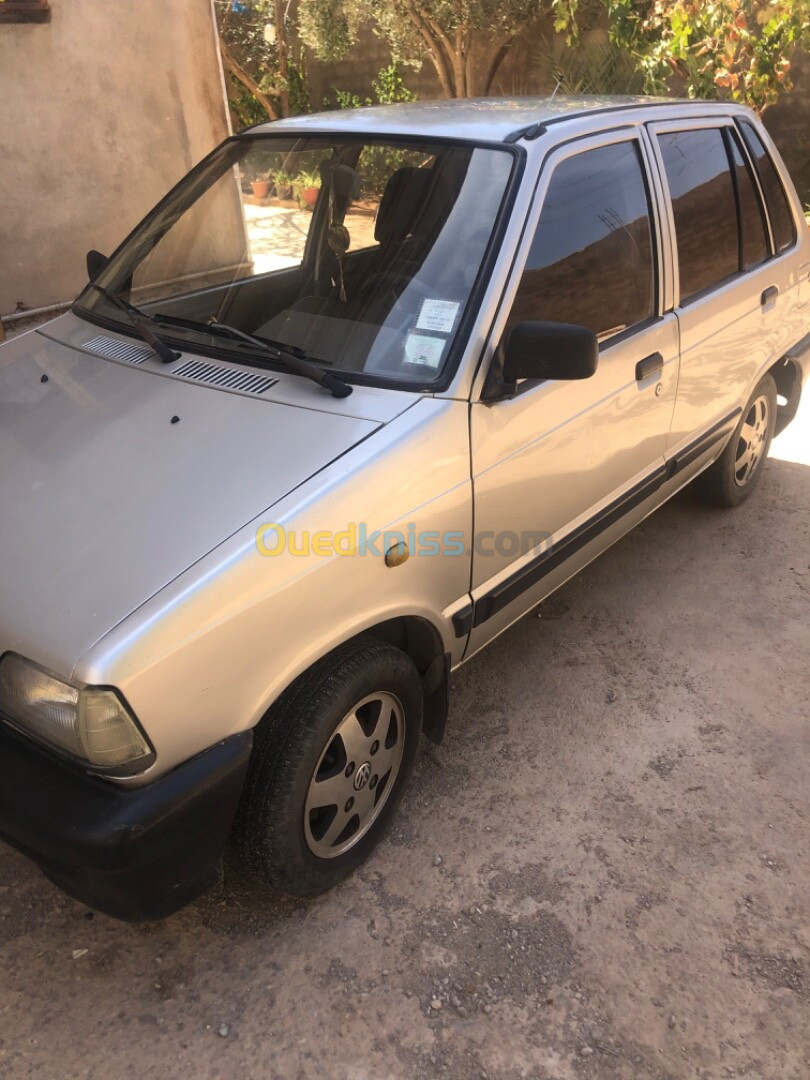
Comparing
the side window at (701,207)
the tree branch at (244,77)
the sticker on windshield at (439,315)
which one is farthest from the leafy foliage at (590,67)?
the sticker on windshield at (439,315)

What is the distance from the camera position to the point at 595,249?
2762 mm

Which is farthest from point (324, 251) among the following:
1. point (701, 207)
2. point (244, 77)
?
point (244, 77)

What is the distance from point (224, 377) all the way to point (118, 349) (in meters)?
0.46

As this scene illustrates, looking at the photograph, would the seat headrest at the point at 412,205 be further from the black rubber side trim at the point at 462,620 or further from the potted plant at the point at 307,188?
the black rubber side trim at the point at 462,620

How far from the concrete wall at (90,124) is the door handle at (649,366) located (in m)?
4.98

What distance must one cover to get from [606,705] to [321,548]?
5.08 ft

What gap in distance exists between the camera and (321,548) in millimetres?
1998

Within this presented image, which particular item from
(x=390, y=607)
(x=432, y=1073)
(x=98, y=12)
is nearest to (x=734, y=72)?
(x=98, y=12)

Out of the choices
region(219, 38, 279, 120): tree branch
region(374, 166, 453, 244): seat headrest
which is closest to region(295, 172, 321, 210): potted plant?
region(374, 166, 453, 244): seat headrest

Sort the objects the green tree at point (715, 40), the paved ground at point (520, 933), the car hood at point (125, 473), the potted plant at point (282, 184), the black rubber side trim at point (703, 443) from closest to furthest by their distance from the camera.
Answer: the car hood at point (125, 473) → the paved ground at point (520, 933) → the potted plant at point (282, 184) → the black rubber side trim at point (703, 443) → the green tree at point (715, 40)

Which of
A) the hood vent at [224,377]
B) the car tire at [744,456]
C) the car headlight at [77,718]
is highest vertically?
the hood vent at [224,377]

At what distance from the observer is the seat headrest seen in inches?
99.5

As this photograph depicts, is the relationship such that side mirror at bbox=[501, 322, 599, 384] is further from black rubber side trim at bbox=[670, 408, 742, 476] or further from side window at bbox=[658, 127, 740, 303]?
black rubber side trim at bbox=[670, 408, 742, 476]

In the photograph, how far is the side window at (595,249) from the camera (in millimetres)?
2535
